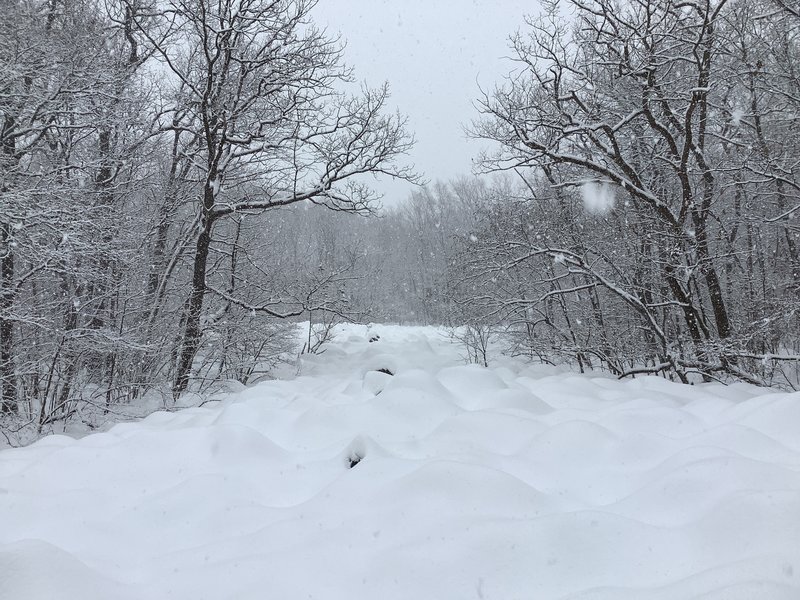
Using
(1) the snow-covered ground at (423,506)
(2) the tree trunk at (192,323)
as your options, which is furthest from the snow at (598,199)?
(2) the tree trunk at (192,323)

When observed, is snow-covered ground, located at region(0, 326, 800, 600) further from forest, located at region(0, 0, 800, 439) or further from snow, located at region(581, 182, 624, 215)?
snow, located at region(581, 182, 624, 215)

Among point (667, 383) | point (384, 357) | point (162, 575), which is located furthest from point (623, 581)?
point (384, 357)

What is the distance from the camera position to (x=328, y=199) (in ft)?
34.7

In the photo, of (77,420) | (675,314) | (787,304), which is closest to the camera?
(787,304)

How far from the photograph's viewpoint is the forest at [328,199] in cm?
695

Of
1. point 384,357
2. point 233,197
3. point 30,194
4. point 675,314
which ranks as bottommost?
point 384,357

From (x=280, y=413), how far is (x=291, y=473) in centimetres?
145

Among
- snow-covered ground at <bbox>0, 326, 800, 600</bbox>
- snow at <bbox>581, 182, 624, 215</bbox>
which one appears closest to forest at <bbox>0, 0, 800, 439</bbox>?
snow at <bbox>581, 182, 624, 215</bbox>

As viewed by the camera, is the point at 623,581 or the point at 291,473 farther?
the point at 291,473

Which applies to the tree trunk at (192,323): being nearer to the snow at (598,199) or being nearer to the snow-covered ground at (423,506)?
the snow-covered ground at (423,506)

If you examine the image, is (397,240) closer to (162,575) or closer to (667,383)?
(667,383)

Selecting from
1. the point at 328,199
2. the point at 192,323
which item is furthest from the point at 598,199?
the point at 192,323

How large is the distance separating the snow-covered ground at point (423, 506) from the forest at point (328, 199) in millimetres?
3568

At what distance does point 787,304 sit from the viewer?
263 inches
